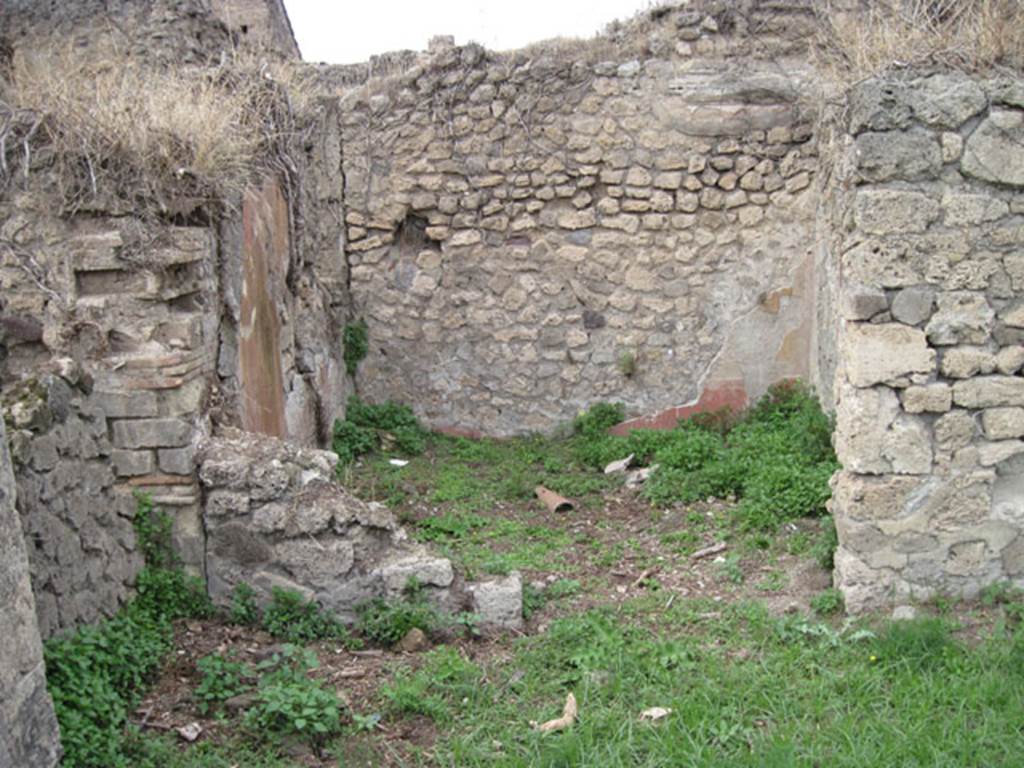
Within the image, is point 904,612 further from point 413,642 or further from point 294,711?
point 294,711

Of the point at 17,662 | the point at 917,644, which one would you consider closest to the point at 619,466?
the point at 917,644

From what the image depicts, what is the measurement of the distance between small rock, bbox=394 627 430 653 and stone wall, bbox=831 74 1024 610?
1894 millimetres

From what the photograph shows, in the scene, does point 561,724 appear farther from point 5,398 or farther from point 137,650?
point 5,398

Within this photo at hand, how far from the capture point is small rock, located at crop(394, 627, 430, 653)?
13.5 feet

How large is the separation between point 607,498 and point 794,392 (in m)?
2.05

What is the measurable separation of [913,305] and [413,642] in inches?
101

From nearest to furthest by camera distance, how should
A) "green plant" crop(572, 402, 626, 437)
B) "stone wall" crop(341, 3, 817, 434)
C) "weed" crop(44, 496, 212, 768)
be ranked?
"weed" crop(44, 496, 212, 768) < "stone wall" crop(341, 3, 817, 434) < "green plant" crop(572, 402, 626, 437)

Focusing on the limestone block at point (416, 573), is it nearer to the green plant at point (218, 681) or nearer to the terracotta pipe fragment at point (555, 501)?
the green plant at point (218, 681)

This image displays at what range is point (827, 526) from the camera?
4879 mm

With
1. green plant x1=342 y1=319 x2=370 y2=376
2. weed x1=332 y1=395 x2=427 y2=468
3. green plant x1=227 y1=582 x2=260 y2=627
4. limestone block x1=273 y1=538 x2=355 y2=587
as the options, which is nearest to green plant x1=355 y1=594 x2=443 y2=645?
limestone block x1=273 y1=538 x2=355 y2=587

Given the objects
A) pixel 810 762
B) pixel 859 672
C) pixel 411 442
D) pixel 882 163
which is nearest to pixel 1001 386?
pixel 882 163

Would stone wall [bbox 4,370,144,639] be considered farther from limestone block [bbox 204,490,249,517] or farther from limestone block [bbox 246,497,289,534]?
limestone block [bbox 246,497,289,534]

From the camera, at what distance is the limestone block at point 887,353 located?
13.5 ft

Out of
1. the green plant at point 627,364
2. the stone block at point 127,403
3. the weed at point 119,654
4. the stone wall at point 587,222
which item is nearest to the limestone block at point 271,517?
the weed at point 119,654
